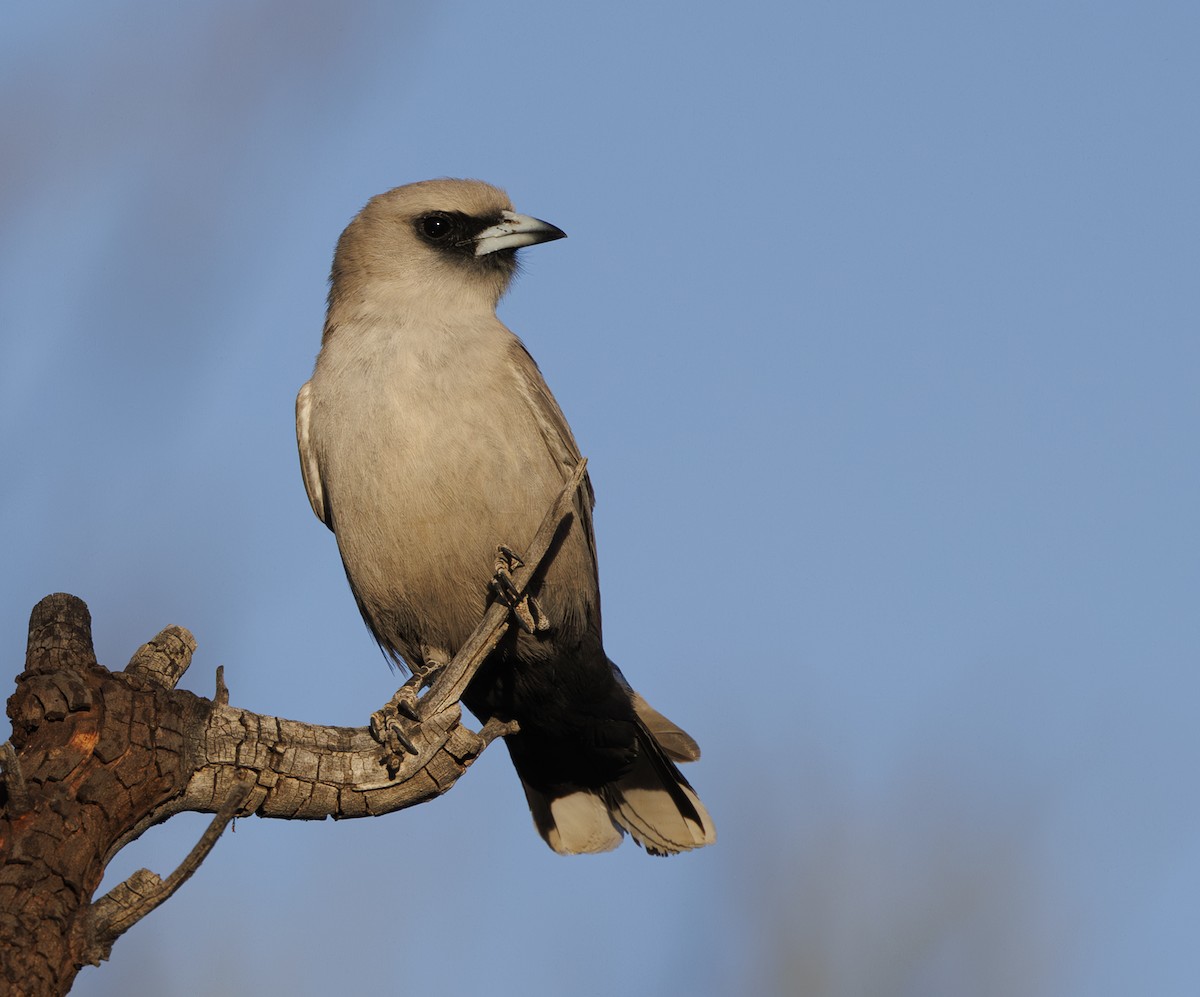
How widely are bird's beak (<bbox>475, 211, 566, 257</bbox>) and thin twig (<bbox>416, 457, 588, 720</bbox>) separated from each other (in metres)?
1.88

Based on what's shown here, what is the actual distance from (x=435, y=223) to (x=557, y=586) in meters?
2.07

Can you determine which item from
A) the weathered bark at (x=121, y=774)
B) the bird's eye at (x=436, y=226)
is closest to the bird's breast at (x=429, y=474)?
the weathered bark at (x=121, y=774)

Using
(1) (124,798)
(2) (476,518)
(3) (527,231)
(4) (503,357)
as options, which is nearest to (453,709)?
(2) (476,518)

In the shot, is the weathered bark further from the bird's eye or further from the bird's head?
the bird's eye

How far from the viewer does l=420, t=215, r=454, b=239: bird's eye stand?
732cm

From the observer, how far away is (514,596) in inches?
236

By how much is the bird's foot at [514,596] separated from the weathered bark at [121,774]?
0.62 m

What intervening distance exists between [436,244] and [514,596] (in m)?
2.14

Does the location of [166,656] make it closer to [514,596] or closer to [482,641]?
[482,641]

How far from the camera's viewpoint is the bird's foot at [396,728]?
5242mm

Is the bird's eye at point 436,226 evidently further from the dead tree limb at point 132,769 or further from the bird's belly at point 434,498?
the dead tree limb at point 132,769

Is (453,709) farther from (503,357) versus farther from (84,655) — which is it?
(503,357)

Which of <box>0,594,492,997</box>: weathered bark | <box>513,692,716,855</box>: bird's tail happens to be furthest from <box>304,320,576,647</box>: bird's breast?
<box>513,692,716,855</box>: bird's tail

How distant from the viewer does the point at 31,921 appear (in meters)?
4.09
